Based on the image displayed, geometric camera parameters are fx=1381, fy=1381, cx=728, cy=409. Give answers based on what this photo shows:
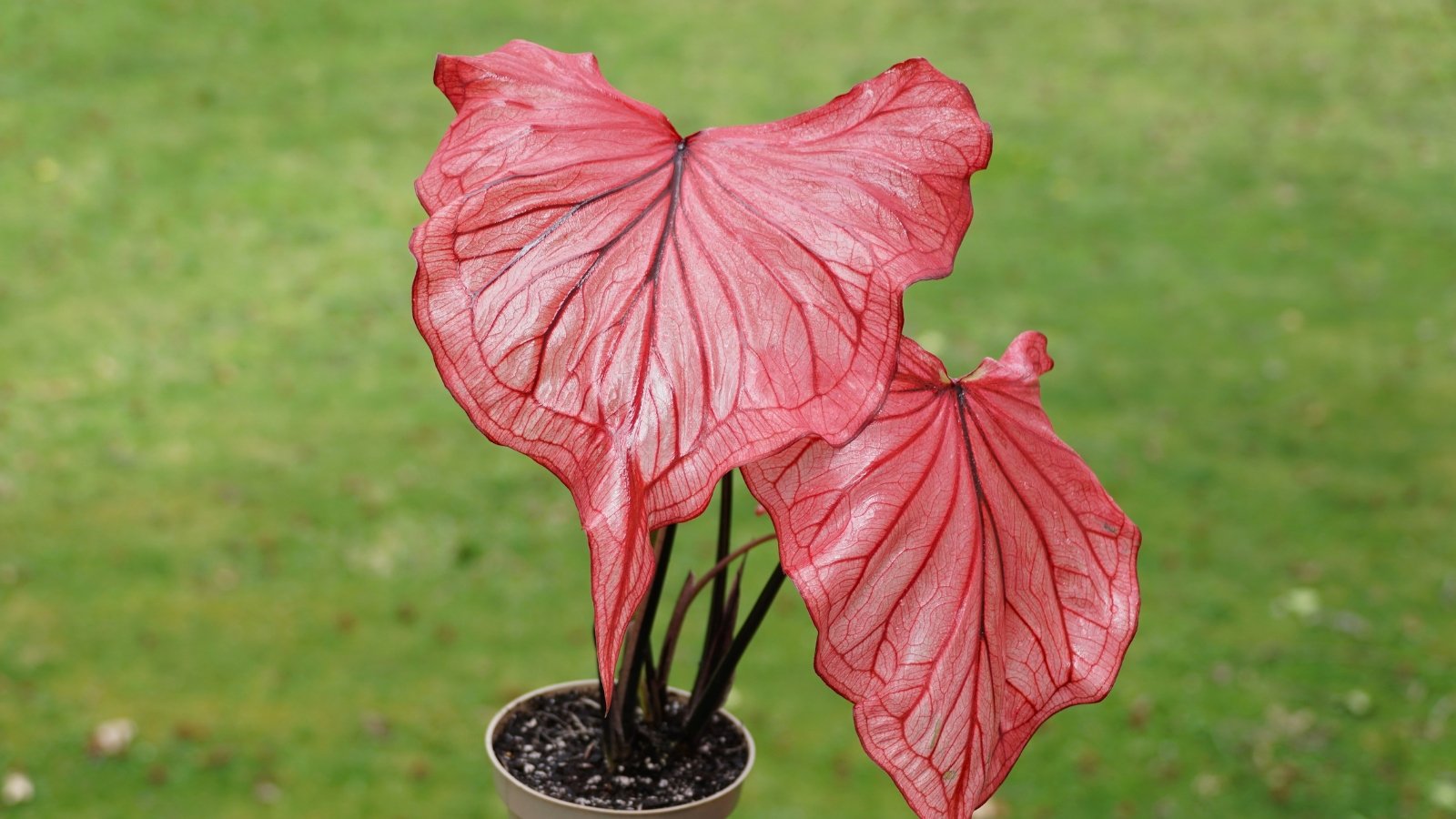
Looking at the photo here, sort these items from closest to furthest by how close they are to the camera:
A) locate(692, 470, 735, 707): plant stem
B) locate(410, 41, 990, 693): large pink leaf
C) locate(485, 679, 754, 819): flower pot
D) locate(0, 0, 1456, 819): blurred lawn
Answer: locate(410, 41, 990, 693): large pink leaf
locate(485, 679, 754, 819): flower pot
locate(692, 470, 735, 707): plant stem
locate(0, 0, 1456, 819): blurred lawn

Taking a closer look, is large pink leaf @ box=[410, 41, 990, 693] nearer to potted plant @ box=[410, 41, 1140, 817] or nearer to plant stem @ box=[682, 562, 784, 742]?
potted plant @ box=[410, 41, 1140, 817]

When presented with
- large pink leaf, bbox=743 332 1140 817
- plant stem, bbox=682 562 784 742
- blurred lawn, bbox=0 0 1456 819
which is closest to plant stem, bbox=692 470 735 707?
plant stem, bbox=682 562 784 742

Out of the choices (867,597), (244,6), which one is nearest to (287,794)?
(867,597)

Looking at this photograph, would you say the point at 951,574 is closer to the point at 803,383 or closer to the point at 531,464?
the point at 803,383

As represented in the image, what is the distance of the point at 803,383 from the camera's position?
796 mm

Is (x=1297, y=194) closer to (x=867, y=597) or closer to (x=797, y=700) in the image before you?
(x=797, y=700)

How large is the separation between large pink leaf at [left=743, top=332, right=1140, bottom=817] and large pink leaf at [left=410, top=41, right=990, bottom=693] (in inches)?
3.6

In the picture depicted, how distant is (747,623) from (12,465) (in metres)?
2.85

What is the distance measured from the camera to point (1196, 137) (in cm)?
550

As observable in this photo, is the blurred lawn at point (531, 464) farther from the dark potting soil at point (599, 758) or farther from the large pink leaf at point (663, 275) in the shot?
the large pink leaf at point (663, 275)

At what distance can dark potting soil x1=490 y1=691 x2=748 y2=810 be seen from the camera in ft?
3.57

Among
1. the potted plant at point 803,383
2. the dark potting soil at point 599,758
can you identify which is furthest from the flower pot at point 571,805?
the potted plant at point 803,383

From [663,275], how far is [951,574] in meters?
0.27

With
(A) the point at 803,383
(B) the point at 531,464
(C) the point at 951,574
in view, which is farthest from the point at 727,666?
(B) the point at 531,464
